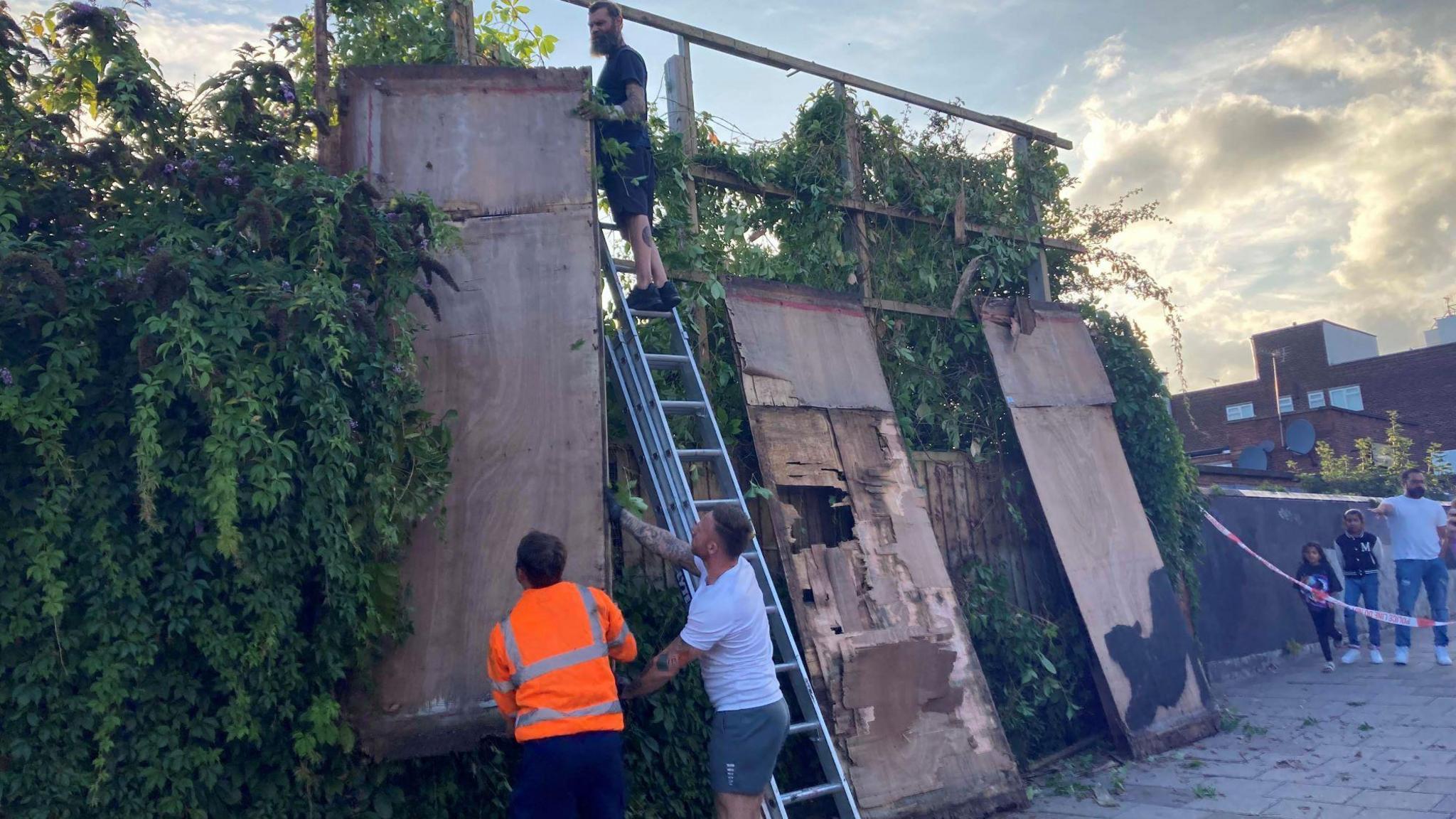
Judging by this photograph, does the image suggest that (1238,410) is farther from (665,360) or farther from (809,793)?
(809,793)

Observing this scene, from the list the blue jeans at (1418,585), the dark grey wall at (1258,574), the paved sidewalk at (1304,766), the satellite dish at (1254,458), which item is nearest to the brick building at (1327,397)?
the satellite dish at (1254,458)

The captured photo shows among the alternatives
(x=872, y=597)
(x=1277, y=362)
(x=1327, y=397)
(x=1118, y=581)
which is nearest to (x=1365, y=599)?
(x=1118, y=581)

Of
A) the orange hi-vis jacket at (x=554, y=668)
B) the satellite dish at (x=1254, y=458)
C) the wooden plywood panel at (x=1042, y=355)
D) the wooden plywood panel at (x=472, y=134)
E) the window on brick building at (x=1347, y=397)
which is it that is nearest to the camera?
the orange hi-vis jacket at (x=554, y=668)

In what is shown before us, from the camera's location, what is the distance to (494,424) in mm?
4871

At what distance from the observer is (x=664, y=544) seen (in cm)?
478

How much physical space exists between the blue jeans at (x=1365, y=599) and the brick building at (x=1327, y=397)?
2071 cm

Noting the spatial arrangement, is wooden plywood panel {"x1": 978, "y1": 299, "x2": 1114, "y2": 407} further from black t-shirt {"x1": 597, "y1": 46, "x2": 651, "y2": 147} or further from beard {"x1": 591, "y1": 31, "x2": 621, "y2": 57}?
beard {"x1": 591, "y1": 31, "x2": 621, "y2": 57}

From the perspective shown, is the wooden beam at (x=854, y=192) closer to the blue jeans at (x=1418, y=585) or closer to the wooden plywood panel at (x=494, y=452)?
the wooden plywood panel at (x=494, y=452)

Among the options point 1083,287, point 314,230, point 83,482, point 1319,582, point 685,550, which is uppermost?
point 1083,287

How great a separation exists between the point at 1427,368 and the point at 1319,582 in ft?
107

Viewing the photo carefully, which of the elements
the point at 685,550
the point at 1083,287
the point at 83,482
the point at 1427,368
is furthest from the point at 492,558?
the point at 1427,368

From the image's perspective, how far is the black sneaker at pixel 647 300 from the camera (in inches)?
241

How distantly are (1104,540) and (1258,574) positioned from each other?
14.1ft

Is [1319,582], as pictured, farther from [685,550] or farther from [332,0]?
[332,0]
